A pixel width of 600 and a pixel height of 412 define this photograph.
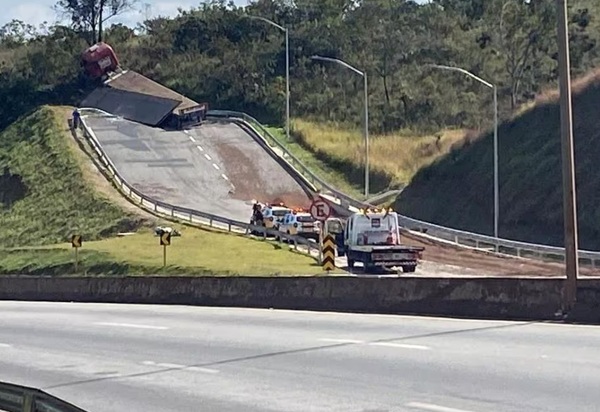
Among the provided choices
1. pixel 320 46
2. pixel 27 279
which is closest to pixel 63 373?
pixel 27 279

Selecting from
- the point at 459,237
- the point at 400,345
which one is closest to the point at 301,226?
the point at 459,237

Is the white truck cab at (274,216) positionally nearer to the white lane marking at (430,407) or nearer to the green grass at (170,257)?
the green grass at (170,257)

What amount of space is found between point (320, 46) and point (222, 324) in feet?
331

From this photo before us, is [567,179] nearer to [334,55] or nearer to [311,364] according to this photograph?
[311,364]

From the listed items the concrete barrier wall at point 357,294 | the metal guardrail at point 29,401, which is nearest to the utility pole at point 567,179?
the concrete barrier wall at point 357,294

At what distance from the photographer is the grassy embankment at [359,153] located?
8200 cm

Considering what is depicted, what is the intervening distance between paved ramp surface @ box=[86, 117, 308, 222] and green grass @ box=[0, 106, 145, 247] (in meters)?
3.21

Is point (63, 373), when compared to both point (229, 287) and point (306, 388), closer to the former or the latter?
point (306, 388)

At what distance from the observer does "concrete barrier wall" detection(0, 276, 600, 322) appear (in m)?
24.0

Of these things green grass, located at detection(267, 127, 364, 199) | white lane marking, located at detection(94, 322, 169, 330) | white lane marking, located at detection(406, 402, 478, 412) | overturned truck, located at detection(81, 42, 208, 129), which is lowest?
white lane marking, located at detection(406, 402, 478, 412)

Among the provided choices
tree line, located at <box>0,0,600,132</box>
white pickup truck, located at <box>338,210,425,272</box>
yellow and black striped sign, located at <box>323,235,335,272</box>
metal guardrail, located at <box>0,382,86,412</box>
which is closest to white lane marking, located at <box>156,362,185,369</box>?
metal guardrail, located at <box>0,382,86,412</box>

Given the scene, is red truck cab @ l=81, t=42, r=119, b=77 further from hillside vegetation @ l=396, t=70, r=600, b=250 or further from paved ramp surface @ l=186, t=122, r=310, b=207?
hillside vegetation @ l=396, t=70, r=600, b=250

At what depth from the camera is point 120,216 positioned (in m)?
73.2

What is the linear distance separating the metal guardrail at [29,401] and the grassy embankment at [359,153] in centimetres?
6709
